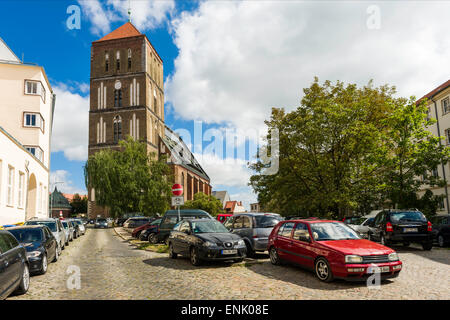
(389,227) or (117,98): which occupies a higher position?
(117,98)

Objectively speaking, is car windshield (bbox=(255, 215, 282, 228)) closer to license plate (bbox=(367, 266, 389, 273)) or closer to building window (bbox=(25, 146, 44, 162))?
license plate (bbox=(367, 266, 389, 273))

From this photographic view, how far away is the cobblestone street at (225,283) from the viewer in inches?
281

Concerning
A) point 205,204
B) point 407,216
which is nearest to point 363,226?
point 407,216

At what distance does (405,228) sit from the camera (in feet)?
45.3

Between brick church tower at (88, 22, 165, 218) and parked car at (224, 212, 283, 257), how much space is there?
174 feet

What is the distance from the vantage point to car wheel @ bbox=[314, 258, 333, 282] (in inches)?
320

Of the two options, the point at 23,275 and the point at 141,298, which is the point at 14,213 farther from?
the point at 141,298

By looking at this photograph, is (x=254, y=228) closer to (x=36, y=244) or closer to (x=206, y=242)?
(x=206, y=242)

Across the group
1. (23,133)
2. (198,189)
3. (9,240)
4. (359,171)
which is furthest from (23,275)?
(198,189)

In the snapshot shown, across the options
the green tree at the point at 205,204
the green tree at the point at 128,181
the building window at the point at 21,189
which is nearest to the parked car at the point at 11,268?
the building window at the point at 21,189

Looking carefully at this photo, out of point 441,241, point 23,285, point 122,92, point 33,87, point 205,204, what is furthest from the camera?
point 122,92

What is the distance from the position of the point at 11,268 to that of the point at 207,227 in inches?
250

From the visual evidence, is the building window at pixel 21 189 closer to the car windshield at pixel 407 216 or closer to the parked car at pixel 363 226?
the parked car at pixel 363 226


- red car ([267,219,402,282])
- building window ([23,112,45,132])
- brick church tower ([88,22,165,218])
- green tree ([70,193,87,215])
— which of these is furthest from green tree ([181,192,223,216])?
green tree ([70,193,87,215])
